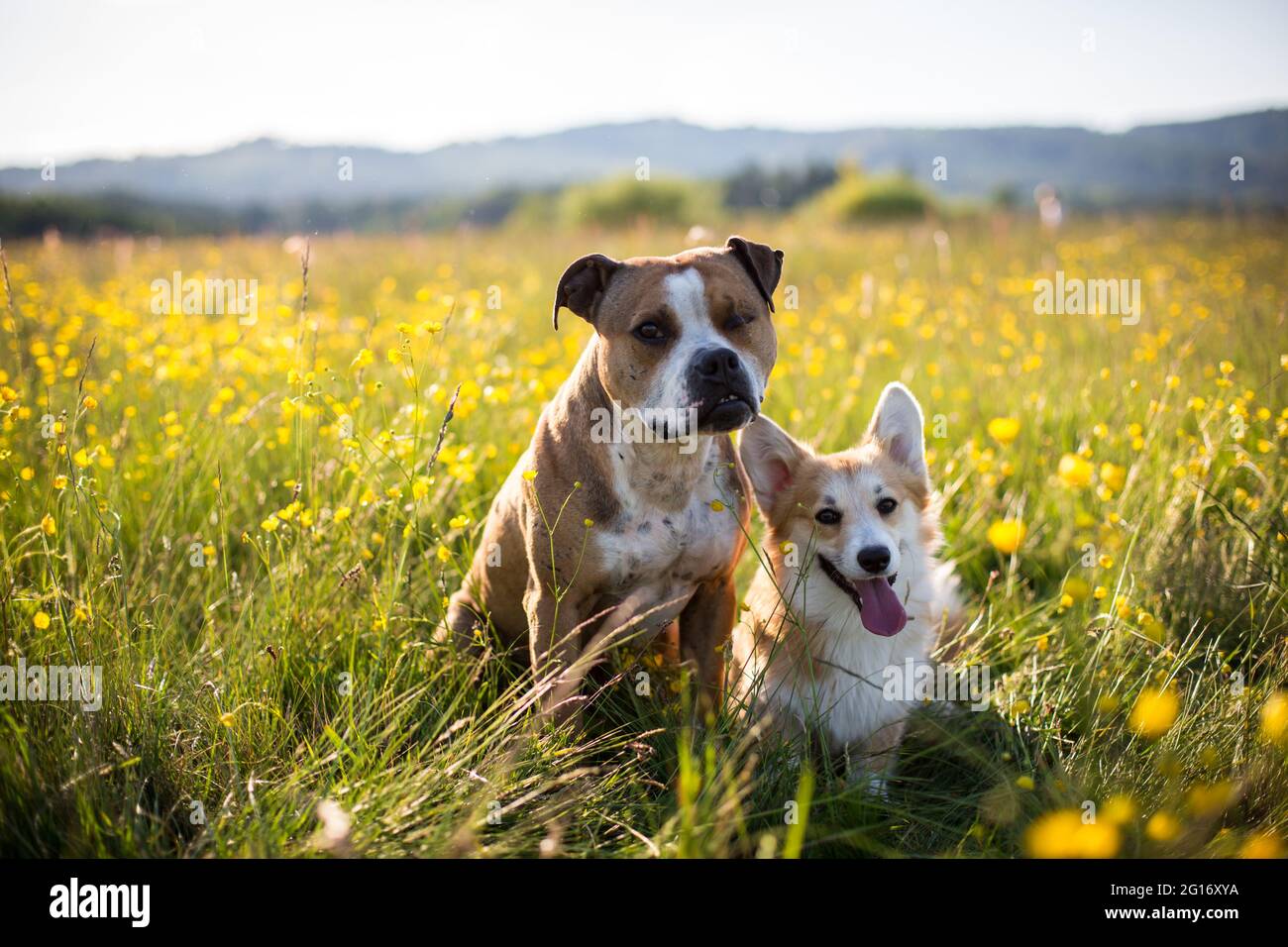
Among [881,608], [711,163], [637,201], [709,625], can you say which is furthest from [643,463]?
[711,163]

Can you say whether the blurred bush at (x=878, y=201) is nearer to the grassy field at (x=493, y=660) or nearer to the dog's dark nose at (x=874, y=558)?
the grassy field at (x=493, y=660)

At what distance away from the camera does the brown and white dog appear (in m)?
2.67

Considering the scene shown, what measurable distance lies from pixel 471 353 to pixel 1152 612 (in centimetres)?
384

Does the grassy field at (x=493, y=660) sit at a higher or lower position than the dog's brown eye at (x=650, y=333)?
lower

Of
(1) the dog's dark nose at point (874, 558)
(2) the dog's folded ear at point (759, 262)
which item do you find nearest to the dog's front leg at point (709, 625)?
(1) the dog's dark nose at point (874, 558)

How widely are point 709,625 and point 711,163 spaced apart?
5202 centimetres

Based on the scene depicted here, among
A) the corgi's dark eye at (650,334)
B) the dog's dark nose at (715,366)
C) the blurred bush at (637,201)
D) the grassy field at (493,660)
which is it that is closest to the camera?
the grassy field at (493,660)

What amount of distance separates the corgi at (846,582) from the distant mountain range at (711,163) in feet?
5.53

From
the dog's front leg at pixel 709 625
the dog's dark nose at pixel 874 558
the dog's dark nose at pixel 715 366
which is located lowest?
the dog's front leg at pixel 709 625

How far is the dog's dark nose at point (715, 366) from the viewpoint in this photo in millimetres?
2613

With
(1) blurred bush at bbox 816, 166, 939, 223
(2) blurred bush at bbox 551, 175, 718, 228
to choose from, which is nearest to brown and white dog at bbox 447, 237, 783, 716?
(2) blurred bush at bbox 551, 175, 718, 228

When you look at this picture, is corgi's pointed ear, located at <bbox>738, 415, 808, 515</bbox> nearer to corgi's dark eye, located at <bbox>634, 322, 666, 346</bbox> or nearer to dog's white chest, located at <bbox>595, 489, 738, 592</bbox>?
dog's white chest, located at <bbox>595, 489, 738, 592</bbox>

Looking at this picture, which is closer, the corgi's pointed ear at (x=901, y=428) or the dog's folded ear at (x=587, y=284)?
the dog's folded ear at (x=587, y=284)

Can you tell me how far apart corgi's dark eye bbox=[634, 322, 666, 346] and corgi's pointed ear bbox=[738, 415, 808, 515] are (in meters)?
0.51
